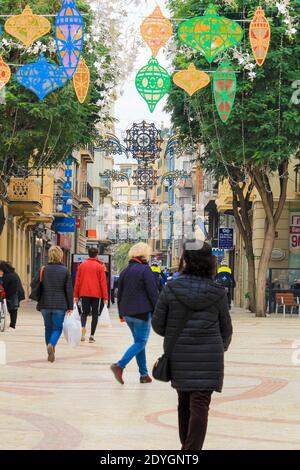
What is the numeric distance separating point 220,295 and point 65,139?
2780 cm

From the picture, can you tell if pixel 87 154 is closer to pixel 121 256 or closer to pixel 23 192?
pixel 23 192

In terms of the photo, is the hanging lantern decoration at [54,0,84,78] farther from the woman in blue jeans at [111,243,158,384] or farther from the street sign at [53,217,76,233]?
the street sign at [53,217,76,233]

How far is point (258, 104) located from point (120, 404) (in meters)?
23.1

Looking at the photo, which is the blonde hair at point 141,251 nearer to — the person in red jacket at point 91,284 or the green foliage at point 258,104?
the person in red jacket at point 91,284

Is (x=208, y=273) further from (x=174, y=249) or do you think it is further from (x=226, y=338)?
(x=174, y=249)

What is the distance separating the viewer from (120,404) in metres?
12.4

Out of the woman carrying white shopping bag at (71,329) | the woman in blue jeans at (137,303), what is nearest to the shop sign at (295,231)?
the woman carrying white shopping bag at (71,329)

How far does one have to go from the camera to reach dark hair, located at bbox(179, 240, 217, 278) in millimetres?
8492

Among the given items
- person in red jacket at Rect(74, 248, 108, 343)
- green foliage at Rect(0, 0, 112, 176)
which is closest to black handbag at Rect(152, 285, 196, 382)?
person in red jacket at Rect(74, 248, 108, 343)

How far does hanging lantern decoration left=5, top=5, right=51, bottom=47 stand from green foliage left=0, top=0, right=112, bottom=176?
8932 mm

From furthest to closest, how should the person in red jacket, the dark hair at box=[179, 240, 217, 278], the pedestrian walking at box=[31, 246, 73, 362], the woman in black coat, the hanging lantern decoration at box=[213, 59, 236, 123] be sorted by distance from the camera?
the hanging lantern decoration at box=[213, 59, 236, 123] → the person in red jacket → the pedestrian walking at box=[31, 246, 73, 362] → the dark hair at box=[179, 240, 217, 278] → the woman in black coat

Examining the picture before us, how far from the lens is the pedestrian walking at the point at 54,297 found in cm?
1747

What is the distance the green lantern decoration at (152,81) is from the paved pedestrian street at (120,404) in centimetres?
600

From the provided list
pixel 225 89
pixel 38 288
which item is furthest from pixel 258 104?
pixel 38 288
